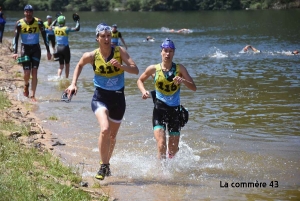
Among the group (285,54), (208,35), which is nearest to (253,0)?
(208,35)

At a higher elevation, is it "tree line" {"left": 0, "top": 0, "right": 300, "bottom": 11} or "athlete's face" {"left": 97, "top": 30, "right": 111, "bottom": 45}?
"athlete's face" {"left": 97, "top": 30, "right": 111, "bottom": 45}

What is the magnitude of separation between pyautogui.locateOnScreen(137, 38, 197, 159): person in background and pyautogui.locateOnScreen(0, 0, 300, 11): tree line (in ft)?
253

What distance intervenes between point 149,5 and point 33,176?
9012 centimetres

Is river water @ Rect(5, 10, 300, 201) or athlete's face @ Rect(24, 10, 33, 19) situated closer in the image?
river water @ Rect(5, 10, 300, 201)

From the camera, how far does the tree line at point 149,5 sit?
8481 cm

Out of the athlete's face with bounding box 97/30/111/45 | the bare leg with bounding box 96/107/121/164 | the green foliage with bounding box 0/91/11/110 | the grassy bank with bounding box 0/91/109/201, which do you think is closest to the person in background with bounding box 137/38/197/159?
the bare leg with bounding box 96/107/121/164

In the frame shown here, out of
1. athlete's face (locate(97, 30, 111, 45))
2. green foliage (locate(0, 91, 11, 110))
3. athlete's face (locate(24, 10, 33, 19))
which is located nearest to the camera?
athlete's face (locate(97, 30, 111, 45))

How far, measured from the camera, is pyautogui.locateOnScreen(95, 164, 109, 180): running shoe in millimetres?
7456

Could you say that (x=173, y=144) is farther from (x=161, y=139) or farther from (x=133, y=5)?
(x=133, y=5)

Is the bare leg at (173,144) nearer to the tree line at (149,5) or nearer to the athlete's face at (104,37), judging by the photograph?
the athlete's face at (104,37)

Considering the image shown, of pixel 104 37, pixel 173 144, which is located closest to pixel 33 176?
pixel 104 37

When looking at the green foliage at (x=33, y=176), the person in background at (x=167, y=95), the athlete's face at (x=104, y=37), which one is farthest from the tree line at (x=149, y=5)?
the green foliage at (x=33, y=176)

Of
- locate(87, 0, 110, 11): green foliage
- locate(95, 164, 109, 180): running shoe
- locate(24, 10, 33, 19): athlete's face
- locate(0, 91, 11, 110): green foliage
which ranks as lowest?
locate(87, 0, 110, 11): green foliage

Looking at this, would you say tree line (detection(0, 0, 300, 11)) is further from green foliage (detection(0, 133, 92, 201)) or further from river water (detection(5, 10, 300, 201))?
green foliage (detection(0, 133, 92, 201))
